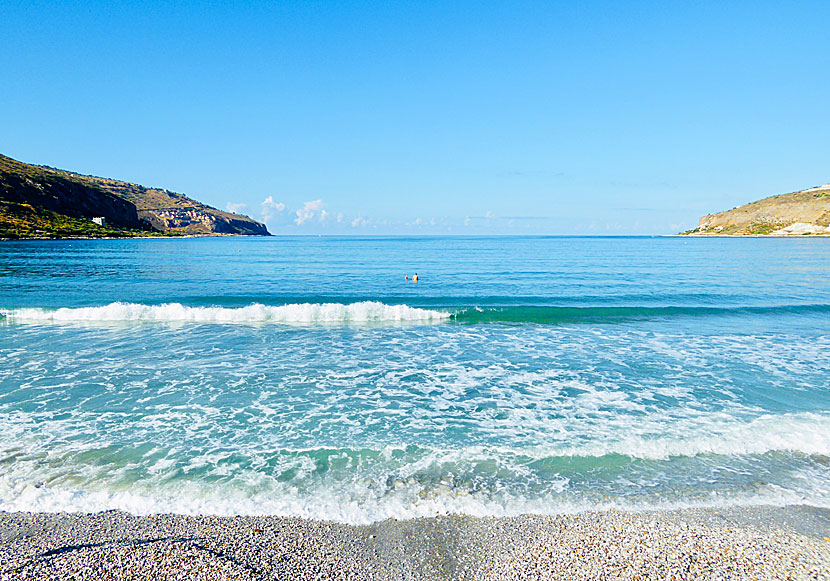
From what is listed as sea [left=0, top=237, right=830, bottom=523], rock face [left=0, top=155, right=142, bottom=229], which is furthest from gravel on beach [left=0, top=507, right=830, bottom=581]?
rock face [left=0, top=155, right=142, bottom=229]

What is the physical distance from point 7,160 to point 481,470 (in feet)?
618

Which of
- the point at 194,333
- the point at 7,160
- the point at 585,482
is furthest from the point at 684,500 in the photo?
the point at 7,160

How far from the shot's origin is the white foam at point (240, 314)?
22.6 m

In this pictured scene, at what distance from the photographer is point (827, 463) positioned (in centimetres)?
801

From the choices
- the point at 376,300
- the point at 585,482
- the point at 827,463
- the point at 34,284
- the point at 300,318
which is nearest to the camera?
the point at 585,482

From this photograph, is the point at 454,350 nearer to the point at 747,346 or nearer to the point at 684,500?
the point at 684,500

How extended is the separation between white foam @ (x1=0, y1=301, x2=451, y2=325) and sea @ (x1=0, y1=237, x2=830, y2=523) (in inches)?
4.7

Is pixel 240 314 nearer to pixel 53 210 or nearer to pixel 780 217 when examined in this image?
pixel 53 210

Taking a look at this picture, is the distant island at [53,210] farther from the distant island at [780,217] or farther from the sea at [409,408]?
the distant island at [780,217]

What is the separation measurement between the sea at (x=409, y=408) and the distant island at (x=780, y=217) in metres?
166

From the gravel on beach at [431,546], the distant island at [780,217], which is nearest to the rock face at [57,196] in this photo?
the gravel on beach at [431,546]

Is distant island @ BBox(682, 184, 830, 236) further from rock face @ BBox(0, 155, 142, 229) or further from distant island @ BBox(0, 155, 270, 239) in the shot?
rock face @ BBox(0, 155, 142, 229)

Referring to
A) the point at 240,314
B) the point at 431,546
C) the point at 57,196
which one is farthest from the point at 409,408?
the point at 57,196

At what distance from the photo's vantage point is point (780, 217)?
534 ft
